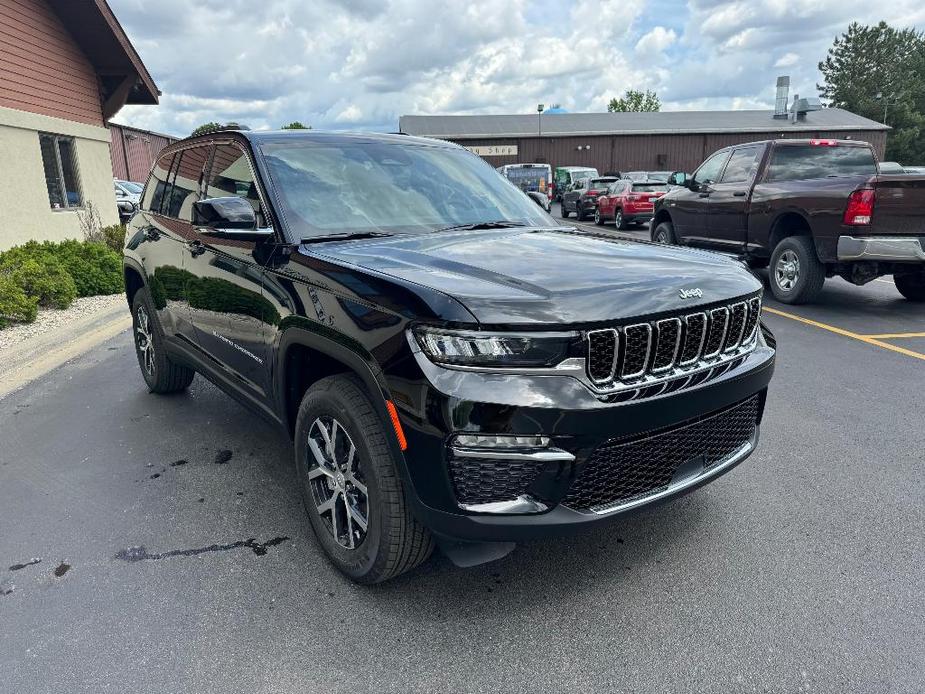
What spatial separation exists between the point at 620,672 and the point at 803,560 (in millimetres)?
1125

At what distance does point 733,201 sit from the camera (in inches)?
360

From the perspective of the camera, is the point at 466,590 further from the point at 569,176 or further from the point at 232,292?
the point at 569,176

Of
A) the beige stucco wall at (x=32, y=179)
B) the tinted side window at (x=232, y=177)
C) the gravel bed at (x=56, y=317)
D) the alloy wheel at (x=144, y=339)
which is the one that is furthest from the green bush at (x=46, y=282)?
the tinted side window at (x=232, y=177)

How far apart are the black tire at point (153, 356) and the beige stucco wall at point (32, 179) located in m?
7.81

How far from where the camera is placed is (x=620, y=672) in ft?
7.30

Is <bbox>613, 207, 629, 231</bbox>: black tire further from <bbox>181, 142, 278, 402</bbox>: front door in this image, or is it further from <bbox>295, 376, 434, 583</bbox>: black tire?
<bbox>295, 376, 434, 583</bbox>: black tire

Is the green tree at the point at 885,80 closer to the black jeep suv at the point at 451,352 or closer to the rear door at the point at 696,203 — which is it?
the rear door at the point at 696,203

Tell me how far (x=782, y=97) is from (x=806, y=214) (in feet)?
147

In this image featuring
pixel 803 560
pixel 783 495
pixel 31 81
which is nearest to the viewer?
pixel 803 560

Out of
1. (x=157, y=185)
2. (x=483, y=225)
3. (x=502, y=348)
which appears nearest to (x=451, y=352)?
(x=502, y=348)

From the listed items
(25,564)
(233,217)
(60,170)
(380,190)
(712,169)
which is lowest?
(25,564)

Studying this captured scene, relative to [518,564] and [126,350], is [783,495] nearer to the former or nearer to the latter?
[518,564]

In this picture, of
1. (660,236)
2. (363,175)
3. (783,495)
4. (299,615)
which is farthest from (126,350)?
(660,236)

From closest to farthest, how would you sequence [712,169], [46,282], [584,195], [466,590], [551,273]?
1. [551,273]
2. [466,590]
3. [46,282]
4. [712,169]
5. [584,195]
